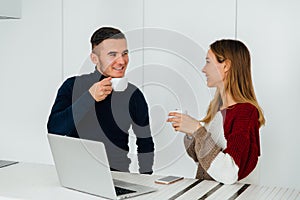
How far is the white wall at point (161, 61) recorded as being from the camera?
9.39 feet

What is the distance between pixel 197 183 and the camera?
6.08 feet

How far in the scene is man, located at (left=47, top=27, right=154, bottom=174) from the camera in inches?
88.8

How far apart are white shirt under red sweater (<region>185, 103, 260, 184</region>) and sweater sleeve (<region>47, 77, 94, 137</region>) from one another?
1.57ft

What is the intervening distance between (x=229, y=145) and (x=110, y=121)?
68cm

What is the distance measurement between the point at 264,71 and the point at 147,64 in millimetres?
754

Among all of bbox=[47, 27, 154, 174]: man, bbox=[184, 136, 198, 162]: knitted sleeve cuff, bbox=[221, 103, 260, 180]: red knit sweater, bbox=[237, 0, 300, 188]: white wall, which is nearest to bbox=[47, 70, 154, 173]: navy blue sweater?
bbox=[47, 27, 154, 174]: man

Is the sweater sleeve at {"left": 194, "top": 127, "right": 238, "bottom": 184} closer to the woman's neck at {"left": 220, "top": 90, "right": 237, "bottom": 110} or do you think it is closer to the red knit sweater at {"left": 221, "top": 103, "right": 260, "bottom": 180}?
the red knit sweater at {"left": 221, "top": 103, "right": 260, "bottom": 180}

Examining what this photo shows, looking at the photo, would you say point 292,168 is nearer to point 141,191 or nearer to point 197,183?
point 197,183

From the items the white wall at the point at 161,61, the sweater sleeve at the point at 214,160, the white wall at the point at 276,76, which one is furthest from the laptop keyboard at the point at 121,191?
the white wall at the point at 276,76

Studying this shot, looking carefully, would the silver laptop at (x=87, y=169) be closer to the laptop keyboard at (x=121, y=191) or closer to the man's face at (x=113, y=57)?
the laptop keyboard at (x=121, y=191)

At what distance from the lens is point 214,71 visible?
2.24 m

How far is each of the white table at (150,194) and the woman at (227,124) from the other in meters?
0.10

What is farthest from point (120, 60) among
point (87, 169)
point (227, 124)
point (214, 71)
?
point (87, 169)

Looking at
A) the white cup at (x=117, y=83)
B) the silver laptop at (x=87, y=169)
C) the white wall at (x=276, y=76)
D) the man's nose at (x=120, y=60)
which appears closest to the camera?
the silver laptop at (x=87, y=169)
